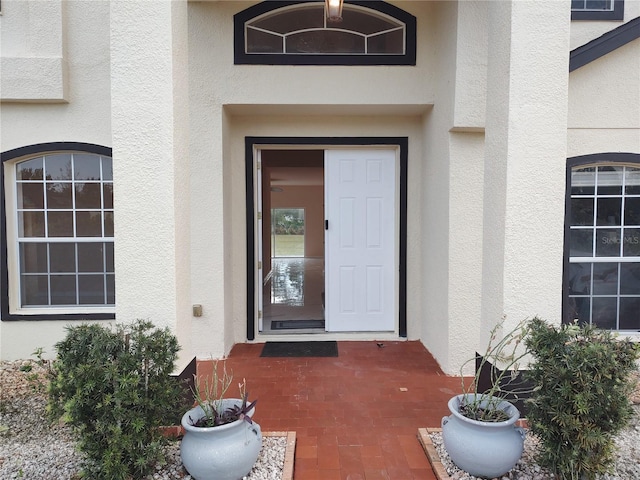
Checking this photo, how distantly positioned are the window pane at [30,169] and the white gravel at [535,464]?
190 inches

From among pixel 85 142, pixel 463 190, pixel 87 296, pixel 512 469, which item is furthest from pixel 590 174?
pixel 87 296

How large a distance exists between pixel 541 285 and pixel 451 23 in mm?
2665

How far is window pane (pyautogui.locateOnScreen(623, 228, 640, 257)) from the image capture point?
4258 mm

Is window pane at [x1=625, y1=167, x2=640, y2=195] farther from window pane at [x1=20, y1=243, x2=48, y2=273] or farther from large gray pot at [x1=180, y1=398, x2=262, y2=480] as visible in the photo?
window pane at [x1=20, y1=243, x2=48, y2=273]

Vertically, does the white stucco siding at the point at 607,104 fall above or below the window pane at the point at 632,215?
above

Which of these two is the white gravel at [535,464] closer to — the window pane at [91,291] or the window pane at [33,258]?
the window pane at [91,291]

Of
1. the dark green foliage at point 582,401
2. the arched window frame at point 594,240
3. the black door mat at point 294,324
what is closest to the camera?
the dark green foliage at point 582,401

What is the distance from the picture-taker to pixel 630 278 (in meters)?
4.32

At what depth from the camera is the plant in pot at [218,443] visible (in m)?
2.23

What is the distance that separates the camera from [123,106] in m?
2.65

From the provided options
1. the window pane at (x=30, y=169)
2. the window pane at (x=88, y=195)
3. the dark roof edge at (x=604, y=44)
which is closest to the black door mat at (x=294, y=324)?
the window pane at (x=88, y=195)

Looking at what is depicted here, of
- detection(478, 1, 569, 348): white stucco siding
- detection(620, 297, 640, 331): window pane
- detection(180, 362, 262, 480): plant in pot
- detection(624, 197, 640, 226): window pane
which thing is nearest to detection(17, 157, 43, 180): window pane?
detection(180, 362, 262, 480): plant in pot

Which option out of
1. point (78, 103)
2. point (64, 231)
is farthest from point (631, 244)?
point (64, 231)

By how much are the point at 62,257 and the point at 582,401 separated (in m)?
5.03
